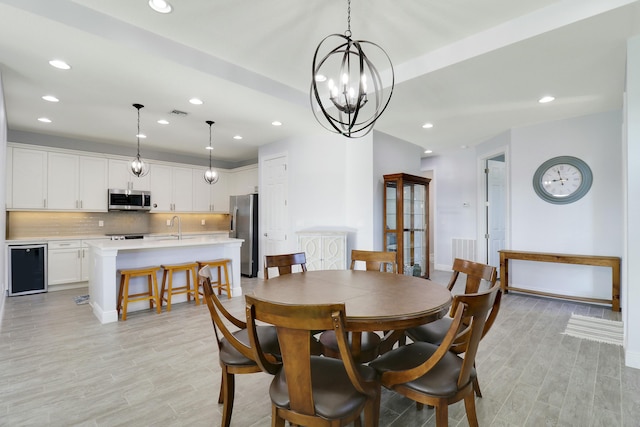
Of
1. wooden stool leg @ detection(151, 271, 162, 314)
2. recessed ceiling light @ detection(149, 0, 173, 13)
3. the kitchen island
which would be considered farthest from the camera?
wooden stool leg @ detection(151, 271, 162, 314)

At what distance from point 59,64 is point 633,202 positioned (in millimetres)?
5150

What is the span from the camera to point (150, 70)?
10.0 feet

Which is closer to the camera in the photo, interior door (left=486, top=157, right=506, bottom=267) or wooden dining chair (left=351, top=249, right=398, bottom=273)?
wooden dining chair (left=351, top=249, right=398, bottom=273)

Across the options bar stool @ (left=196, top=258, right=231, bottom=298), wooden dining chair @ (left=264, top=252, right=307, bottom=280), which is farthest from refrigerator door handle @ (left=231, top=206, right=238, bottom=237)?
wooden dining chair @ (left=264, top=252, right=307, bottom=280)

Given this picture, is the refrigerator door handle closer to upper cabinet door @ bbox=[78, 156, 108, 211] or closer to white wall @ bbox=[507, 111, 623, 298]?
upper cabinet door @ bbox=[78, 156, 108, 211]

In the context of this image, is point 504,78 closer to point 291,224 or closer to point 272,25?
point 272,25

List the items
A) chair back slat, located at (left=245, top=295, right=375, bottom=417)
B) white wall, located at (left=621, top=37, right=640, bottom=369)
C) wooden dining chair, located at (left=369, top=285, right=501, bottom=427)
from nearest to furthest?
chair back slat, located at (left=245, top=295, right=375, bottom=417), wooden dining chair, located at (left=369, top=285, right=501, bottom=427), white wall, located at (left=621, top=37, right=640, bottom=369)

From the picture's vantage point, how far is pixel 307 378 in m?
1.29

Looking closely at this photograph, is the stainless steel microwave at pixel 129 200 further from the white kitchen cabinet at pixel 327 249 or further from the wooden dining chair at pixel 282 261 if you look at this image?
the wooden dining chair at pixel 282 261

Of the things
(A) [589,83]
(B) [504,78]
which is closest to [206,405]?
(B) [504,78]

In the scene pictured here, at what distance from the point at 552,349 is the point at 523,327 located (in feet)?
1.93

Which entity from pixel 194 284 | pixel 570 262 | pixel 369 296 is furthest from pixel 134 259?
pixel 570 262

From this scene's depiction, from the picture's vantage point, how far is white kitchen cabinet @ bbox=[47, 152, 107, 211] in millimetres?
5609

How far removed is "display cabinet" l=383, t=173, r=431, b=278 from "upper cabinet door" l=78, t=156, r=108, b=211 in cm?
535
